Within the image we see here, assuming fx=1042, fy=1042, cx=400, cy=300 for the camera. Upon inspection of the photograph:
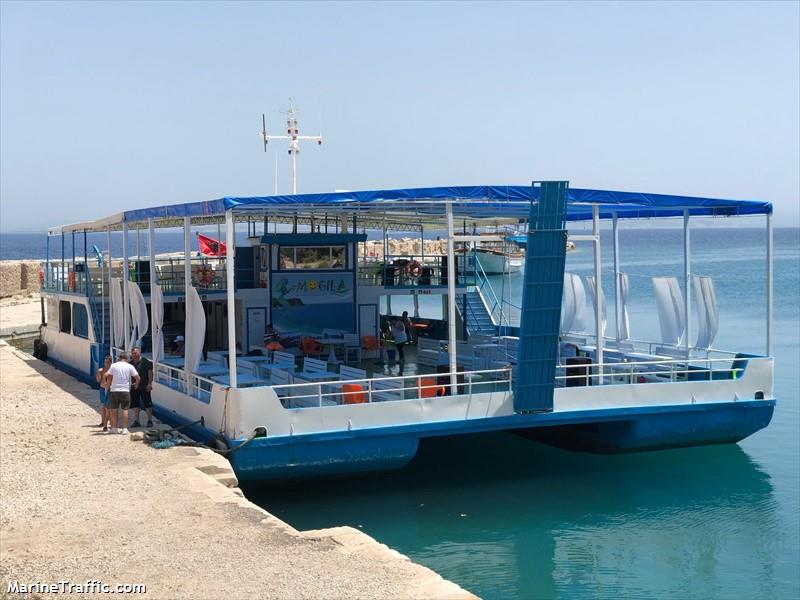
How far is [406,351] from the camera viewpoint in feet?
76.5

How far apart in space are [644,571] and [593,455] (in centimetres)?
533

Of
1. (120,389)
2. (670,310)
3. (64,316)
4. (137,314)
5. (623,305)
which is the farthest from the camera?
(64,316)

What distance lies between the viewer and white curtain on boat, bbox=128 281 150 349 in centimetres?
1886

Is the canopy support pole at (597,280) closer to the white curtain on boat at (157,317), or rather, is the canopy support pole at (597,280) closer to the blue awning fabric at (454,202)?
the blue awning fabric at (454,202)

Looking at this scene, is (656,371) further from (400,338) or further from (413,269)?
(413,269)

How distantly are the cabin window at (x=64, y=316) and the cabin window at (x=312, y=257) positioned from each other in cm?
928

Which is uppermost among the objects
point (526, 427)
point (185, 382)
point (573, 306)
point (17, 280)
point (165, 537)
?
point (573, 306)

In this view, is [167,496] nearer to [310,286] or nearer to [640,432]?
[640,432]

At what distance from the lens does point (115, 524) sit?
37.4 feet

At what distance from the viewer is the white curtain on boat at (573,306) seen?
22625 millimetres

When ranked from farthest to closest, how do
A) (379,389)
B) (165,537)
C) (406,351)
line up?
(406,351)
(379,389)
(165,537)

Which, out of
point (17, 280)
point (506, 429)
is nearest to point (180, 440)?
point (506, 429)

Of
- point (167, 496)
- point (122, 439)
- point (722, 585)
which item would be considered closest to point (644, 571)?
point (722, 585)

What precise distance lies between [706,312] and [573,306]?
15.6ft
